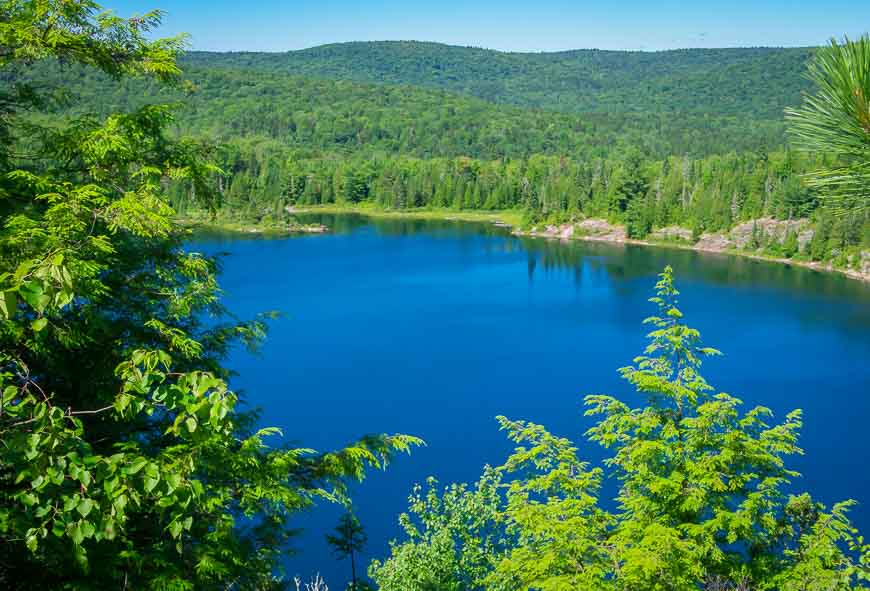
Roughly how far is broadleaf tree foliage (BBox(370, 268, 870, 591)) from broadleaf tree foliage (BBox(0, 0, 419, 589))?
2.07m

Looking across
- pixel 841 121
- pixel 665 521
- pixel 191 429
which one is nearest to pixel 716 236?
pixel 665 521

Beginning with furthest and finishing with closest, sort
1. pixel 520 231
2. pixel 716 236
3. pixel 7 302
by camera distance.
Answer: pixel 520 231
pixel 716 236
pixel 7 302

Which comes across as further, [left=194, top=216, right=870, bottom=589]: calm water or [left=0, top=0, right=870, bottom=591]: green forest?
[left=194, top=216, right=870, bottom=589]: calm water

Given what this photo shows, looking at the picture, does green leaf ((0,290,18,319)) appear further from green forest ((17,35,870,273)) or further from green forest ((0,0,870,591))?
green forest ((17,35,870,273))

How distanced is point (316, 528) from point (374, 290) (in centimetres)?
2851

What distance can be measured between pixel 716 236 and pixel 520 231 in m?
20.0

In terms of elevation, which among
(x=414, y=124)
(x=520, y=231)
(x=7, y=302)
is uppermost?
(x=414, y=124)

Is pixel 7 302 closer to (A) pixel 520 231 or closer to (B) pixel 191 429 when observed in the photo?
(B) pixel 191 429

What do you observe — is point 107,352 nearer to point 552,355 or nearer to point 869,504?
point 869,504

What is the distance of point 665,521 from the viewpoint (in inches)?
301

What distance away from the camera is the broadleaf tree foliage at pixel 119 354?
7.86 feet

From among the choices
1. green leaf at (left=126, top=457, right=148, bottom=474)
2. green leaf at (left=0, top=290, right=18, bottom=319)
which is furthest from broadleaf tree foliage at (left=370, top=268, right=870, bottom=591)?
green leaf at (left=0, top=290, right=18, bottom=319)

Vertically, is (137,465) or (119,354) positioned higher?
(137,465)

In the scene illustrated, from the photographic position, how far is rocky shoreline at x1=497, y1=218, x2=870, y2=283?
185ft
